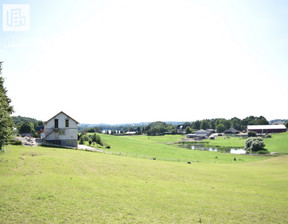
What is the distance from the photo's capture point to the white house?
53.7 meters

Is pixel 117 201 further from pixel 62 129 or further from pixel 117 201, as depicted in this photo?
pixel 62 129

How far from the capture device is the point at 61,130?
54.4 metres

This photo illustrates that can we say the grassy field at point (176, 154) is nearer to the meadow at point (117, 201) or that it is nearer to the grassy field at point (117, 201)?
the grassy field at point (117, 201)

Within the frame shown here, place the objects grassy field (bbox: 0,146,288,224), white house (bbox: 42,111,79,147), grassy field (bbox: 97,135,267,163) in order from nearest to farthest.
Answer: grassy field (bbox: 0,146,288,224) < white house (bbox: 42,111,79,147) < grassy field (bbox: 97,135,267,163)

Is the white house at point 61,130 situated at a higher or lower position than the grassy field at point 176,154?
higher

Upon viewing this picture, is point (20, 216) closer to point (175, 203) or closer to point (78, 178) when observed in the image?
point (78, 178)

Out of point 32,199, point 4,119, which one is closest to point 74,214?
point 32,199

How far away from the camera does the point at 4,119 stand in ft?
78.3

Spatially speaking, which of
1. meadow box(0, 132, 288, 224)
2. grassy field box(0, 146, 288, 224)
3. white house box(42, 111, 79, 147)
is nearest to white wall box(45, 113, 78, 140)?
white house box(42, 111, 79, 147)

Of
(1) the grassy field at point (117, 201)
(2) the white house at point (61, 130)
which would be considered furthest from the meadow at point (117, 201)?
(2) the white house at point (61, 130)

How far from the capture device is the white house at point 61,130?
53656mm

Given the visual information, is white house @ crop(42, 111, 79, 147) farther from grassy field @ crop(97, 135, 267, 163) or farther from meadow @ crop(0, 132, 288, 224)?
meadow @ crop(0, 132, 288, 224)

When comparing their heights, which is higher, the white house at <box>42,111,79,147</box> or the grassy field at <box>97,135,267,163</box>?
the white house at <box>42,111,79,147</box>

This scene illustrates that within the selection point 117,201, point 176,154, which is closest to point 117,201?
point 117,201
